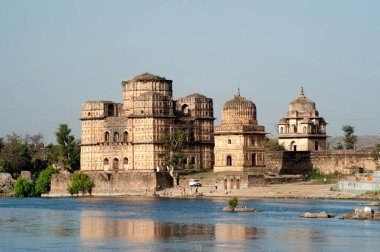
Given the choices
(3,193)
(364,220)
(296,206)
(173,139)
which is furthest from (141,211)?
(3,193)

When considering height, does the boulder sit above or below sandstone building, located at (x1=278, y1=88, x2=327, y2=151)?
below

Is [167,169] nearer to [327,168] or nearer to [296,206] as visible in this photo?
[327,168]

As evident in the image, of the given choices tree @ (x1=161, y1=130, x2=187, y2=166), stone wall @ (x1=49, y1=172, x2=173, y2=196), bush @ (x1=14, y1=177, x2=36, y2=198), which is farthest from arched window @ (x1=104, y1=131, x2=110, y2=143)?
bush @ (x1=14, y1=177, x2=36, y2=198)

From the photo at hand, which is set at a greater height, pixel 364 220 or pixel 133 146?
pixel 133 146

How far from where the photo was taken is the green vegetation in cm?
9569

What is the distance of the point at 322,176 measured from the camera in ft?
322

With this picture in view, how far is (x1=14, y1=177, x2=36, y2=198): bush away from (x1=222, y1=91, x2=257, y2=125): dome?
21363mm

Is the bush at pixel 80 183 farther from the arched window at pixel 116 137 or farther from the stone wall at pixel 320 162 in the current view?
the stone wall at pixel 320 162

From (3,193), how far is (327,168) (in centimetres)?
3154

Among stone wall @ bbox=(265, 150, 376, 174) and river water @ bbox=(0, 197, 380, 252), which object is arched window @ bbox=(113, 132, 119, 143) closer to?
stone wall @ bbox=(265, 150, 376, 174)

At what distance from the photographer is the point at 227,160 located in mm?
97938

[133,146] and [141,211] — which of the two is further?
[133,146]

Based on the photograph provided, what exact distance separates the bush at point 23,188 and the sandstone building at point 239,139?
19900 mm

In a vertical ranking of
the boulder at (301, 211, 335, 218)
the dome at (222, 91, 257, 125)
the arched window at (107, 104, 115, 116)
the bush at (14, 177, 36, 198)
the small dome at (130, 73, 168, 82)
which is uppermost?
the small dome at (130, 73, 168, 82)
